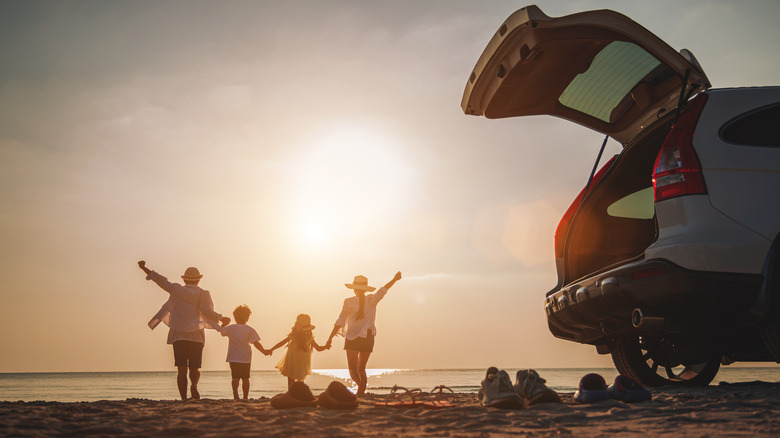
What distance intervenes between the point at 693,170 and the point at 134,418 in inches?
165

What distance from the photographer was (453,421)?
3309mm

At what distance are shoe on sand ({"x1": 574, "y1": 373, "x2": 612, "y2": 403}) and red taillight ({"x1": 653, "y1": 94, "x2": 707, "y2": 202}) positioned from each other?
1485 mm

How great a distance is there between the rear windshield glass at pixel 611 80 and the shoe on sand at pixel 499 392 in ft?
9.17

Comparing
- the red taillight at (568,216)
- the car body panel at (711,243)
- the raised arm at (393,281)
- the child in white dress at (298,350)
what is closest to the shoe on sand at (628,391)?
the car body panel at (711,243)

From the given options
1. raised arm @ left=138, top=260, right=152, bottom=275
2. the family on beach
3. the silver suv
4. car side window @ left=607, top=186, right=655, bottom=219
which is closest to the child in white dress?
the family on beach

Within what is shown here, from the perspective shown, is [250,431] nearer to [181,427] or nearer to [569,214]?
[181,427]

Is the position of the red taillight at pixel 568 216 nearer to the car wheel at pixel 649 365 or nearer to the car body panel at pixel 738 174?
the car wheel at pixel 649 365

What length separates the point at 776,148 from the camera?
3.97 m

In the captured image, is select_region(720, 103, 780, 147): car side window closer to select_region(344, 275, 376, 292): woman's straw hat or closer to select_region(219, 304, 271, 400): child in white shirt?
select_region(344, 275, 376, 292): woman's straw hat

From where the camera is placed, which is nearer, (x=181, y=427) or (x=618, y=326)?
(x=181, y=427)

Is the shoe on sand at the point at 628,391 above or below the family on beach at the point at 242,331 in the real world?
below

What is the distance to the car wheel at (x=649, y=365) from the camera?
213 inches

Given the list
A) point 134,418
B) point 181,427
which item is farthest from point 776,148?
point 134,418

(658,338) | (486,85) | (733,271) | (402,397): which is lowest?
(402,397)
